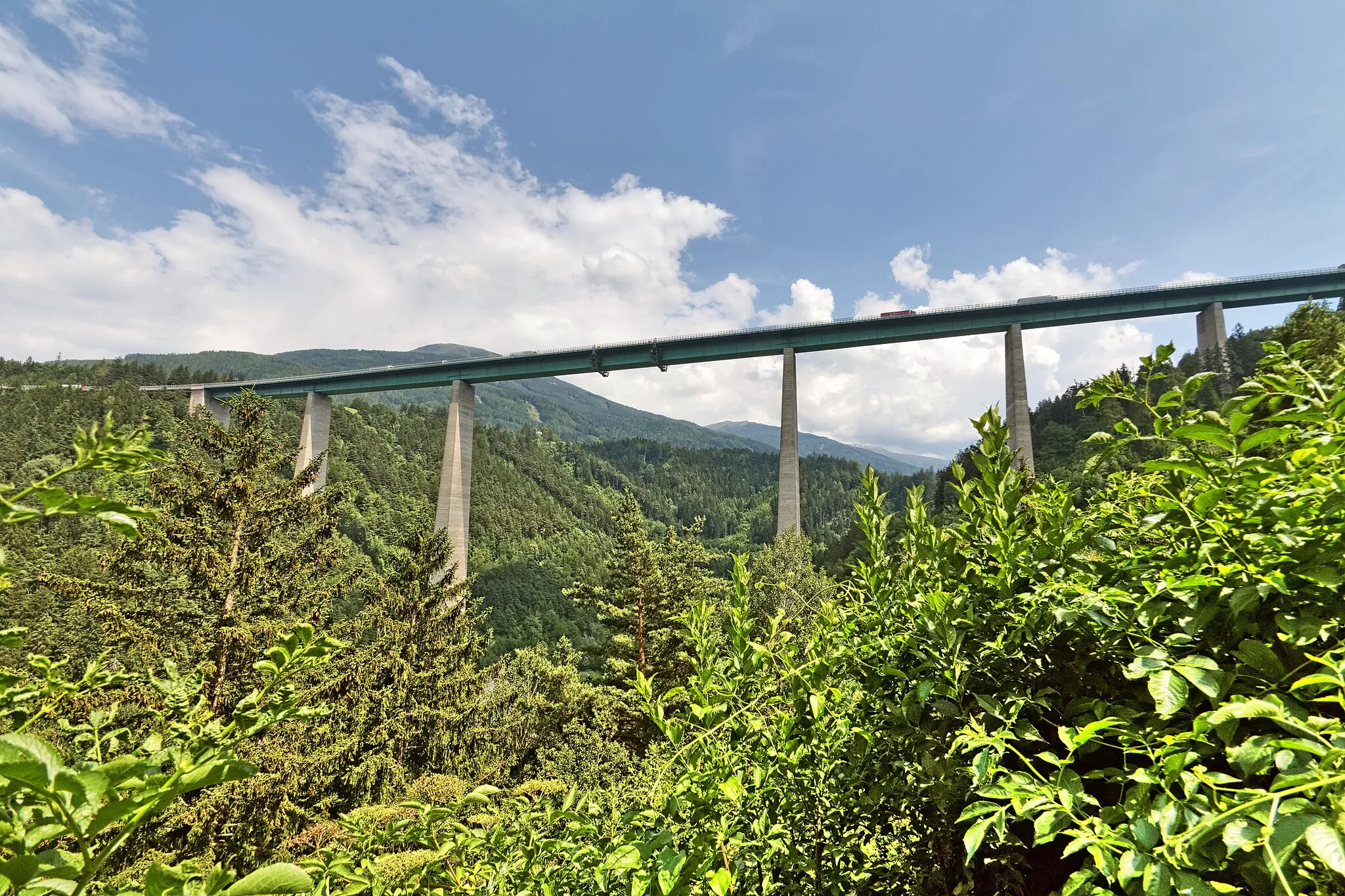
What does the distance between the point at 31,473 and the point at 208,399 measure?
17.1 metres

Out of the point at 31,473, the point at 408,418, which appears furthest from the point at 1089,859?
the point at 408,418

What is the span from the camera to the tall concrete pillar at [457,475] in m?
38.1

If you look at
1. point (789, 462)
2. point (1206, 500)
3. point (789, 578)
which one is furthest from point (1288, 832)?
point (789, 462)

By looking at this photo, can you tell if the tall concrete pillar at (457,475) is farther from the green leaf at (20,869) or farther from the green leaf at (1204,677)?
the green leaf at (1204,677)

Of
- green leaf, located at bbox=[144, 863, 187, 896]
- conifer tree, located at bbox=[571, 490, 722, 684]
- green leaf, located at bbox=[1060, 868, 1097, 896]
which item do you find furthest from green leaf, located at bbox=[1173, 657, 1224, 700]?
conifer tree, located at bbox=[571, 490, 722, 684]

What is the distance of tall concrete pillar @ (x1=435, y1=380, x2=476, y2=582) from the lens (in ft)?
125

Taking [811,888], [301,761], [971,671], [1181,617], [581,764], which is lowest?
[581,764]

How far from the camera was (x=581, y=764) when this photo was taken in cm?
1673

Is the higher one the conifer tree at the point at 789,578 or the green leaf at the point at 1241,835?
the green leaf at the point at 1241,835

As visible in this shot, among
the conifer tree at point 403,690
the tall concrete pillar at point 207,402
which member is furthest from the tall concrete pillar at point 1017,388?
the tall concrete pillar at point 207,402

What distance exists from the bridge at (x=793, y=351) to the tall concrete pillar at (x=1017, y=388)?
5cm

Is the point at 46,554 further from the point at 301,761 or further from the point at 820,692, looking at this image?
the point at 820,692

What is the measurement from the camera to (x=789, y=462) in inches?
1294

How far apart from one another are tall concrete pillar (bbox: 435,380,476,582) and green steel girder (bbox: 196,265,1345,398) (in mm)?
2802
